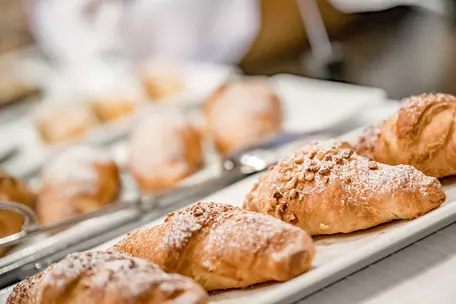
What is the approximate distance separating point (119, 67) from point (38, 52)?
0.77 meters

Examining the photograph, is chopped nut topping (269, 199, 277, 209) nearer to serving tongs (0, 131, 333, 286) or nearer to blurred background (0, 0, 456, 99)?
serving tongs (0, 131, 333, 286)

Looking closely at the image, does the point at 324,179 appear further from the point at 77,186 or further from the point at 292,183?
the point at 77,186

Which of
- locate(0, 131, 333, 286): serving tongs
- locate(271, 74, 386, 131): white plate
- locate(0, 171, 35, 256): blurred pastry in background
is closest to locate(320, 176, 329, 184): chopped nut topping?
locate(0, 131, 333, 286): serving tongs

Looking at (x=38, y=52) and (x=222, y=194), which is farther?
(x=38, y=52)

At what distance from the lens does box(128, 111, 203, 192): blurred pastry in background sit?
68.0 inches

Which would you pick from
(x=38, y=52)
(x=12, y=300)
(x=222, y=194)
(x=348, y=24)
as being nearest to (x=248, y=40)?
(x=348, y=24)

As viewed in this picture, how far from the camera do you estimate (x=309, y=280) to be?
847mm

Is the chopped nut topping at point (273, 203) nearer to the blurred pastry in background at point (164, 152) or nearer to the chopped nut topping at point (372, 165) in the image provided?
the chopped nut topping at point (372, 165)

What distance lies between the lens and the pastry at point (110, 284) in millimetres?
772

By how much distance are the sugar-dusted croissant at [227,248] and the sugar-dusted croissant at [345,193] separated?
0.08 metres

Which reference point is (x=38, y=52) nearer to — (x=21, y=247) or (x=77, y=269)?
(x=21, y=247)

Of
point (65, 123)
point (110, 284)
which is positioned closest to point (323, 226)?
point (110, 284)

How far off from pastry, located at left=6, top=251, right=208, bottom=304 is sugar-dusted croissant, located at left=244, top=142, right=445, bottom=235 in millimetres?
230

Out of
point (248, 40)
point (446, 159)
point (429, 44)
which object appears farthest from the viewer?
point (248, 40)
